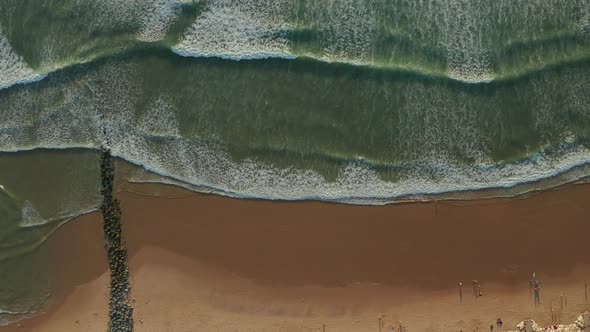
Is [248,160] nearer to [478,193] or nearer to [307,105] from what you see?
[307,105]

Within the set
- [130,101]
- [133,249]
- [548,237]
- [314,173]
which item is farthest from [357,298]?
[130,101]

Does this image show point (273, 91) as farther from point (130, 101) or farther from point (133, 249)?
point (133, 249)

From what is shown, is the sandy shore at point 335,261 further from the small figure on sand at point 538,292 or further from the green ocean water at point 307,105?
the green ocean water at point 307,105

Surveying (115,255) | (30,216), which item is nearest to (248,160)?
(115,255)

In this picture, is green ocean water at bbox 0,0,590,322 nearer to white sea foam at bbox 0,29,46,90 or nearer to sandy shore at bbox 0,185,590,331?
sandy shore at bbox 0,185,590,331

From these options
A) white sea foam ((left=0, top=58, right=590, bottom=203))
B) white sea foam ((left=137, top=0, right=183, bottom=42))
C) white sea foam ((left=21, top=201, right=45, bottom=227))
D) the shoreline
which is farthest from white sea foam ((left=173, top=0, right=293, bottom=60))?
white sea foam ((left=21, top=201, right=45, bottom=227))

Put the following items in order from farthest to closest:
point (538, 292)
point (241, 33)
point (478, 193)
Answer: point (241, 33) → point (478, 193) → point (538, 292)

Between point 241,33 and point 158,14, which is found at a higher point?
point 158,14
